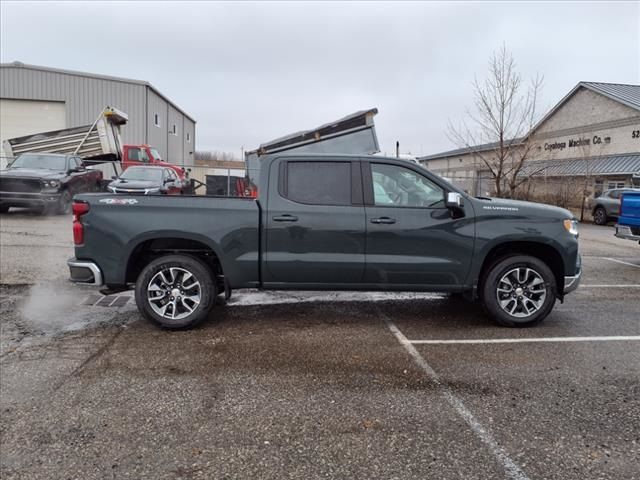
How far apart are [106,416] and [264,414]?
1.08 m

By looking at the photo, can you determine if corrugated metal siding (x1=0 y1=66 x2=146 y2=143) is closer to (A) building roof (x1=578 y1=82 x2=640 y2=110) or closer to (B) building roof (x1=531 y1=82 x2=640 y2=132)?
(B) building roof (x1=531 y1=82 x2=640 y2=132)

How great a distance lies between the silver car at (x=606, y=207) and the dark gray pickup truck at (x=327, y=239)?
55.8 feet

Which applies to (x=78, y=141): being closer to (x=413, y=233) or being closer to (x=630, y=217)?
(x=413, y=233)

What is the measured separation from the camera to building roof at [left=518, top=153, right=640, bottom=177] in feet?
77.9

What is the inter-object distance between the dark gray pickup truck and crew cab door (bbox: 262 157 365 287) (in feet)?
0.03

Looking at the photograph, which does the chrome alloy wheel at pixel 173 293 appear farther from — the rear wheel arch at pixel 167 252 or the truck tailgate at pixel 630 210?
the truck tailgate at pixel 630 210

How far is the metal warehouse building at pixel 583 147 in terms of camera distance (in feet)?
79.0

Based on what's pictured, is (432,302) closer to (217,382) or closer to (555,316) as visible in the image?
(555,316)

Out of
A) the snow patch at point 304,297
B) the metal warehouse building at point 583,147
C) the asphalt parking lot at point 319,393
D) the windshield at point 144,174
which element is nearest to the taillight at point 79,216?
the asphalt parking lot at point 319,393

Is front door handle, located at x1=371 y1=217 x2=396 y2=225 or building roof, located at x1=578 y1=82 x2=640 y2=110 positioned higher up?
building roof, located at x1=578 y1=82 x2=640 y2=110

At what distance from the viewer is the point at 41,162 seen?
→ 15188 mm

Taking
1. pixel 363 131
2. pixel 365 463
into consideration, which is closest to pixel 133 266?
pixel 365 463

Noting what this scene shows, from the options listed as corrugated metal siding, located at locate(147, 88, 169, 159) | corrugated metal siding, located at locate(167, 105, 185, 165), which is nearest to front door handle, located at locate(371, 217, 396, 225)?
corrugated metal siding, located at locate(147, 88, 169, 159)

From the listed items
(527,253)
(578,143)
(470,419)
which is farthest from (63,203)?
(578,143)
